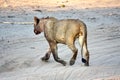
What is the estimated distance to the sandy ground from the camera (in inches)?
412

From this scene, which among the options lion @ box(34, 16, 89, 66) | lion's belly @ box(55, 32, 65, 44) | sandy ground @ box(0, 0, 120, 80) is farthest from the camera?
lion's belly @ box(55, 32, 65, 44)

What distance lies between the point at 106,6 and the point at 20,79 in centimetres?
1665

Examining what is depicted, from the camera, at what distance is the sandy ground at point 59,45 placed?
412 inches

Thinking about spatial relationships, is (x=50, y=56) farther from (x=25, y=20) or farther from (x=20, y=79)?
(x=25, y=20)

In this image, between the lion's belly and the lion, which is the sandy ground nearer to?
the lion

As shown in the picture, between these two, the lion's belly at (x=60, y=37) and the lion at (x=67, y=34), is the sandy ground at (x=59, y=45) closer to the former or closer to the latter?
the lion at (x=67, y=34)

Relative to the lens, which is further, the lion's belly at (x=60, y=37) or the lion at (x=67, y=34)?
the lion's belly at (x=60, y=37)

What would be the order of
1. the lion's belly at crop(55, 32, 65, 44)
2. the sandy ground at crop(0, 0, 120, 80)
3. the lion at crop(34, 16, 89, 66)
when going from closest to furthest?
the sandy ground at crop(0, 0, 120, 80), the lion at crop(34, 16, 89, 66), the lion's belly at crop(55, 32, 65, 44)

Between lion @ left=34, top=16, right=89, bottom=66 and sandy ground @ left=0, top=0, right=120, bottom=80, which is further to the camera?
lion @ left=34, top=16, right=89, bottom=66

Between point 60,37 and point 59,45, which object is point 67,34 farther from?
point 59,45

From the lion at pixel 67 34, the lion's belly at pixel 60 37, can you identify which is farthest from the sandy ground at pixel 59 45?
the lion's belly at pixel 60 37

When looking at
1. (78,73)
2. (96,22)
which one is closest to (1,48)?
(78,73)

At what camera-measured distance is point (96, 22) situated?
20.5m

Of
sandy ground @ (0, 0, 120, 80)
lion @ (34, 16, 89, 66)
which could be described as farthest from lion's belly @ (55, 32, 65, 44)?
sandy ground @ (0, 0, 120, 80)
